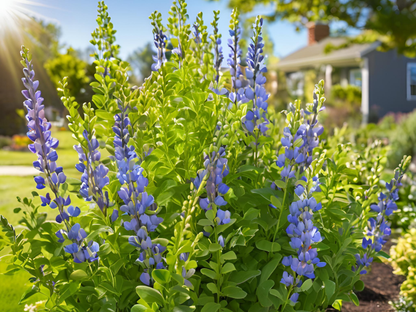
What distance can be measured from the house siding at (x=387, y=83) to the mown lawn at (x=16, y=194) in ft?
58.5

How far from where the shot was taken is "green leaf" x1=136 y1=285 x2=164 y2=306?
115 cm

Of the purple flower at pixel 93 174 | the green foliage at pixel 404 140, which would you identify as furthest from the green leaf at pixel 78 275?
the green foliage at pixel 404 140

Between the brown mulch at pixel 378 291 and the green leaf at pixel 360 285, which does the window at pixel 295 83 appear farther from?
→ the green leaf at pixel 360 285

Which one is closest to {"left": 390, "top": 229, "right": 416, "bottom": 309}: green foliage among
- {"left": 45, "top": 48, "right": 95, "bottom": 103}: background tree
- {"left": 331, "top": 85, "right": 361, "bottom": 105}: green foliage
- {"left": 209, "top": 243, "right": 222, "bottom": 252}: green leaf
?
{"left": 209, "top": 243, "right": 222, "bottom": 252}: green leaf

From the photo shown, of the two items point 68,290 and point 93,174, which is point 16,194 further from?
point 93,174

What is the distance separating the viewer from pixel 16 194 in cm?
829

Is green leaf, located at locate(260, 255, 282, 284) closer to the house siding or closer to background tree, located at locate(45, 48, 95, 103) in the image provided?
background tree, located at locate(45, 48, 95, 103)

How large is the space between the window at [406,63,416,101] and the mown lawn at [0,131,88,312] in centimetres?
2056

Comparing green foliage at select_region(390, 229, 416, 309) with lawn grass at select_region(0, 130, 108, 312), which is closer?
lawn grass at select_region(0, 130, 108, 312)

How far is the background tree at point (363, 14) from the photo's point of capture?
1502 centimetres

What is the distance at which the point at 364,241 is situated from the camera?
1778 mm

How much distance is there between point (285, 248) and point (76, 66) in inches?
581

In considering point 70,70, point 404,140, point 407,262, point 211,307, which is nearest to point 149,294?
point 211,307

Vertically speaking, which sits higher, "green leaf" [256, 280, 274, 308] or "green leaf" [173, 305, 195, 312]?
"green leaf" [173, 305, 195, 312]
